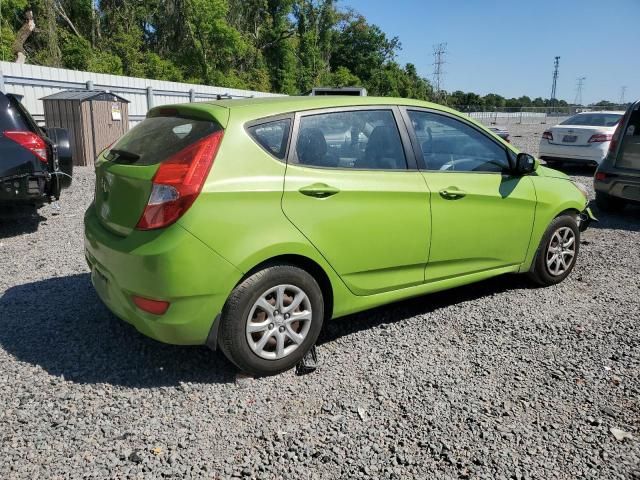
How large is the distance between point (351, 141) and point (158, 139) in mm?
1214

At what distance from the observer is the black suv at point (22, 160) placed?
5676 millimetres

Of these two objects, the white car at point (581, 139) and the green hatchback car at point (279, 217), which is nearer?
the green hatchback car at point (279, 217)

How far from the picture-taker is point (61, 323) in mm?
3842

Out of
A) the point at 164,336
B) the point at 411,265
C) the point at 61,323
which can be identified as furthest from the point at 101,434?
the point at 411,265

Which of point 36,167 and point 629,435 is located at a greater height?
point 36,167

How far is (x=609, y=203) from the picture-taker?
8320 millimetres

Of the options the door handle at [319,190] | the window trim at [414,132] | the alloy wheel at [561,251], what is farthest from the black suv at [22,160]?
the alloy wheel at [561,251]

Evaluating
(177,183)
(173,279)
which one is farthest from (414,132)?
(173,279)

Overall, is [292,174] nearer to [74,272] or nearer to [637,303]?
[74,272]

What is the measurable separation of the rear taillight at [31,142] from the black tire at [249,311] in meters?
4.22

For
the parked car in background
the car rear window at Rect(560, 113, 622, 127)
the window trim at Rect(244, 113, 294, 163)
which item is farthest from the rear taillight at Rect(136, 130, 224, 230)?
the car rear window at Rect(560, 113, 622, 127)

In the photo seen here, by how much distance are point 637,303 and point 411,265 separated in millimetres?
2317

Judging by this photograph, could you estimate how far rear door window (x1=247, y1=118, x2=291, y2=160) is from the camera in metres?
3.04

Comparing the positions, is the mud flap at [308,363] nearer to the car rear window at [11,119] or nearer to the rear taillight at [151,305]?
the rear taillight at [151,305]
